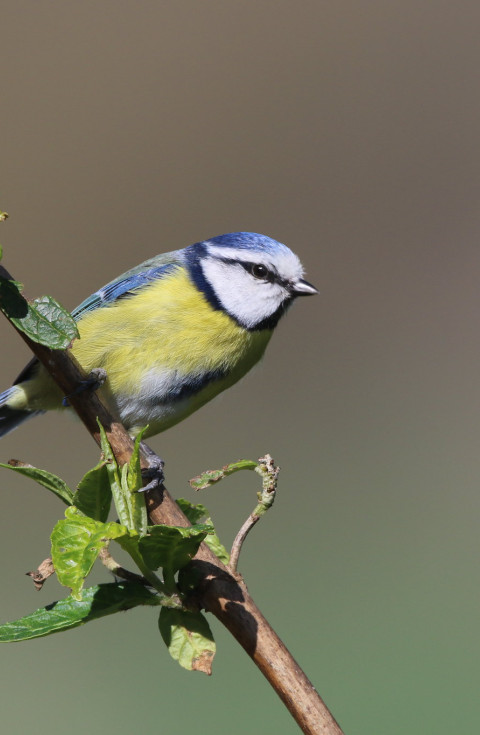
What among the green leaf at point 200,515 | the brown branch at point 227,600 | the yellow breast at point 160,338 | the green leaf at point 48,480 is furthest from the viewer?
the yellow breast at point 160,338

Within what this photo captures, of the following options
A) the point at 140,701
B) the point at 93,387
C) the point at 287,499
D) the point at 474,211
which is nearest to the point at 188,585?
the point at 93,387

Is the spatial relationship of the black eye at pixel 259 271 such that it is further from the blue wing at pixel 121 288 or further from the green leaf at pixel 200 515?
the green leaf at pixel 200 515

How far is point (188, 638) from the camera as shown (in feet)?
3.51

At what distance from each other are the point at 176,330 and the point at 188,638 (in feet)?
4.01

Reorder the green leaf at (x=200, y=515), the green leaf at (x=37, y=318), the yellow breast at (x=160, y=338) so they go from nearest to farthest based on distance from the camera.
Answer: the green leaf at (x=37, y=318), the green leaf at (x=200, y=515), the yellow breast at (x=160, y=338)

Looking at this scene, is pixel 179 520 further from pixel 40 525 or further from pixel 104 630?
pixel 40 525

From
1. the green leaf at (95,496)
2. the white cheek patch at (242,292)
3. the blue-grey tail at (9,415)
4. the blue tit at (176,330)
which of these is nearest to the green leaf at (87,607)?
the green leaf at (95,496)

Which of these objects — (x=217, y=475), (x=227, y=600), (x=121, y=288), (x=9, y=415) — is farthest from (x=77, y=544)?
(x=9, y=415)

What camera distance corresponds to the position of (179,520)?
1.15m

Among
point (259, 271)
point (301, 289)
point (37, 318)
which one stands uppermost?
point (37, 318)

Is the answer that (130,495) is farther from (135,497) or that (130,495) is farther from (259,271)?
→ (259,271)

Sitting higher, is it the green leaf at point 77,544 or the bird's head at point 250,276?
the green leaf at point 77,544

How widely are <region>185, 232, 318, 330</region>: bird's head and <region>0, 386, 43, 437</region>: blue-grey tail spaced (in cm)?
67

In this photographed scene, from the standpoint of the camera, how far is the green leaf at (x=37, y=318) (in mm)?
1008
